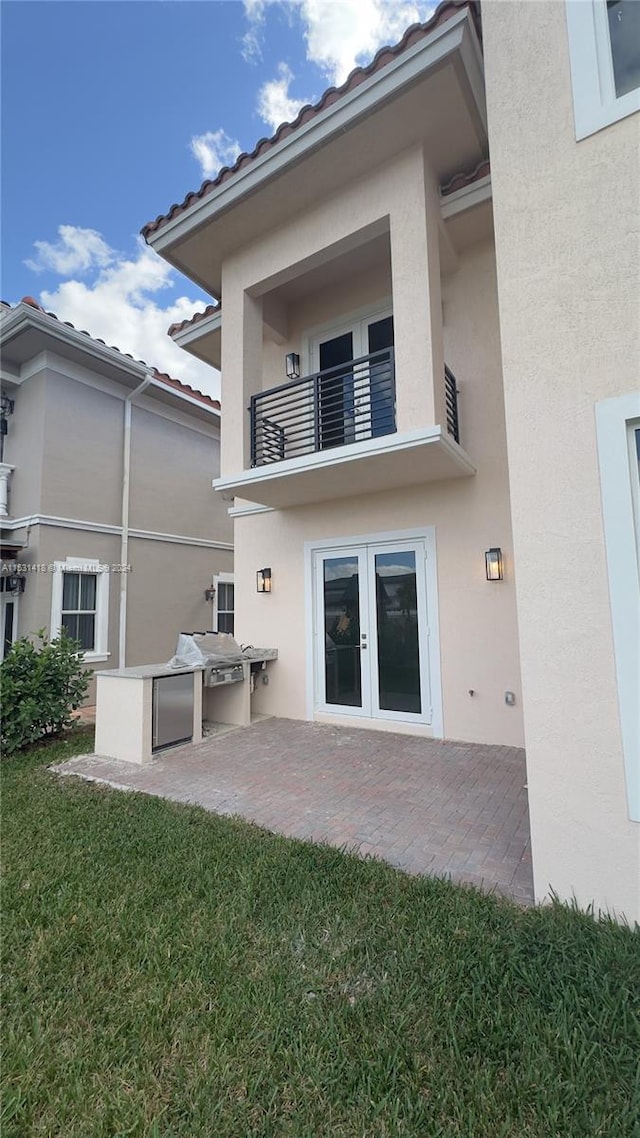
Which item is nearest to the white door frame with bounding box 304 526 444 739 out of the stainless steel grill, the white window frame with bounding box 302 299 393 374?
the stainless steel grill

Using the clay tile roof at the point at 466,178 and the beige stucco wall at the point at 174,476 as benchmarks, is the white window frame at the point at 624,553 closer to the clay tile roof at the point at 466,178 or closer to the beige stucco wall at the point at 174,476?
the clay tile roof at the point at 466,178

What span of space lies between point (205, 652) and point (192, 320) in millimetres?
6250

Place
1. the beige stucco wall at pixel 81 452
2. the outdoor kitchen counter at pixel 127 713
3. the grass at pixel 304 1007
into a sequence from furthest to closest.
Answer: the beige stucco wall at pixel 81 452 < the outdoor kitchen counter at pixel 127 713 < the grass at pixel 304 1007

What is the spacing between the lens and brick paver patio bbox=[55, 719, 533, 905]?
3662 mm

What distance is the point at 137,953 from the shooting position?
8.69 ft

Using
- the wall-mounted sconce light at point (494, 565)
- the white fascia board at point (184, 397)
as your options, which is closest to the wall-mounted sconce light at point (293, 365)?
the white fascia board at point (184, 397)

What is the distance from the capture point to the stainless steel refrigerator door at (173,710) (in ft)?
21.0

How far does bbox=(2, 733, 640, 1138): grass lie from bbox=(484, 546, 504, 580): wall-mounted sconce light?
4.29 metres

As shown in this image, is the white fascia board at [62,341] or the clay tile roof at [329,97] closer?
the clay tile roof at [329,97]

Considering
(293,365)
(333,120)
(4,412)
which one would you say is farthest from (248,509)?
(4,412)

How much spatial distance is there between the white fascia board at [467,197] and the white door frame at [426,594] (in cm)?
426

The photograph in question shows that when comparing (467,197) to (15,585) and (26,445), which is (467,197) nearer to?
(26,445)

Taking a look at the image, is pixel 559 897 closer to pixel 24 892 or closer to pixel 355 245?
pixel 24 892

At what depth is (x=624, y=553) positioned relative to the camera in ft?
9.05
